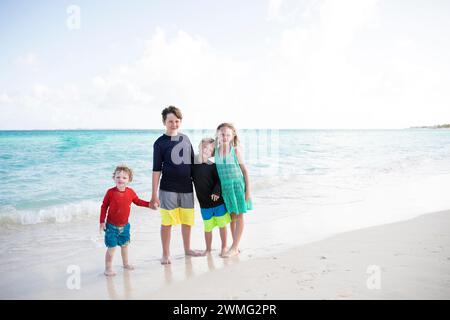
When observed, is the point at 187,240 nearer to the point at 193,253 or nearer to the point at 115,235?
the point at 193,253

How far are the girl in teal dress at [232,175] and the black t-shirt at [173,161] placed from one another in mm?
396

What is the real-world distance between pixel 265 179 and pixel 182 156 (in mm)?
6358

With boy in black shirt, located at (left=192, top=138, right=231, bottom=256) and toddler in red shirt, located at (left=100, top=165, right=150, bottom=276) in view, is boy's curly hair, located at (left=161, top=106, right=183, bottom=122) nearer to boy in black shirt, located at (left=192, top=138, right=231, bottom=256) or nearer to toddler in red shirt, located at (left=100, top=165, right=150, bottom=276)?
boy in black shirt, located at (left=192, top=138, right=231, bottom=256)

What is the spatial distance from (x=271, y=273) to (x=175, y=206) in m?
1.35

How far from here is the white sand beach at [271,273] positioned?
2895 millimetres

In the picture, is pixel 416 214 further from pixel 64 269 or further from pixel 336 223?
pixel 64 269

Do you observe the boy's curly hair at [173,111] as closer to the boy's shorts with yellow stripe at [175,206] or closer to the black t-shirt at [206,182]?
the black t-shirt at [206,182]

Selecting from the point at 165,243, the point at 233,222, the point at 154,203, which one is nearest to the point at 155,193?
the point at 154,203

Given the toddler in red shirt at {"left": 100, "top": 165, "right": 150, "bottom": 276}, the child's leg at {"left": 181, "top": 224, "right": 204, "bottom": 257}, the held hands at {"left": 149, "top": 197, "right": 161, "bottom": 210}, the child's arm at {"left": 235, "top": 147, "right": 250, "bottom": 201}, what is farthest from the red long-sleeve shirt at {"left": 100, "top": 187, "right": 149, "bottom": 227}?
the child's arm at {"left": 235, "top": 147, "right": 250, "bottom": 201}

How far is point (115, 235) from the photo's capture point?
11.5ft

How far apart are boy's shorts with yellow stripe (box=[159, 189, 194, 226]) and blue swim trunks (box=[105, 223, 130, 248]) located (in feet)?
1.64

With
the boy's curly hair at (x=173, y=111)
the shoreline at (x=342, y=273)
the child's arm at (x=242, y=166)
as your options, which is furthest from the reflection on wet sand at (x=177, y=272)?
the boy's curly hair at (x=173, y=111)
